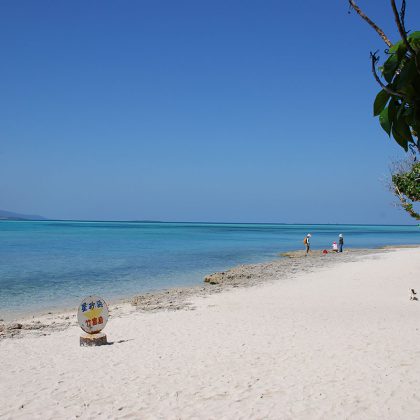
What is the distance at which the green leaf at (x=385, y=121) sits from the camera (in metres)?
1.75

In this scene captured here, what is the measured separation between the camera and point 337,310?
A: 14469 mm

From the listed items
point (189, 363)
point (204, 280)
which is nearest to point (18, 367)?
point (189, 363)

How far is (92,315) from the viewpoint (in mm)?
10766

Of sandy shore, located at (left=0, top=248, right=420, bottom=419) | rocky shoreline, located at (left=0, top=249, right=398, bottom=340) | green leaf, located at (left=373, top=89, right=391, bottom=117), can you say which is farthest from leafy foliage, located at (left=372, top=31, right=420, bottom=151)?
rocky shoreline, located at (left=0, top=249, right=398, bottom=340)

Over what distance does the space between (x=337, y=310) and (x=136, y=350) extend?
7518 mm

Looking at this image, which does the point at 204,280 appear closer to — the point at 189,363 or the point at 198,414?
the point at 189,363

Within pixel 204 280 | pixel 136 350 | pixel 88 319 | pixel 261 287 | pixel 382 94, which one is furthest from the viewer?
pixel 204 280

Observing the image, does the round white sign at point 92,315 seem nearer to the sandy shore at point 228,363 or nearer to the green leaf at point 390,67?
the sandy shore at point 228,363

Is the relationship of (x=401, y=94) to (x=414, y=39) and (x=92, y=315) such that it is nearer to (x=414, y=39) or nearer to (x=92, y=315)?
(x=414, y=39)

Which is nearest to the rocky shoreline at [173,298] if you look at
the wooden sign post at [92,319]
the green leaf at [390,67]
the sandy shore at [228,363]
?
the sandy shore at [228,363]

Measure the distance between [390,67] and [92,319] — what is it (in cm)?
1028

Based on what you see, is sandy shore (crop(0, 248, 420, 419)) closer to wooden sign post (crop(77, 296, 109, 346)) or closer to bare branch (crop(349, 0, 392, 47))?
wooden sign post (crop(77, 296, 109, 346))

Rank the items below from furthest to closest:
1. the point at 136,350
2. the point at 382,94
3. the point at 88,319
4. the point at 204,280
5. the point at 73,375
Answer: the point at 204,280 → the point at 88,319 → the point at 136,350 → the point at 73,375 → the point at 382,94

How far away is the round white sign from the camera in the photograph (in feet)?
34.9
